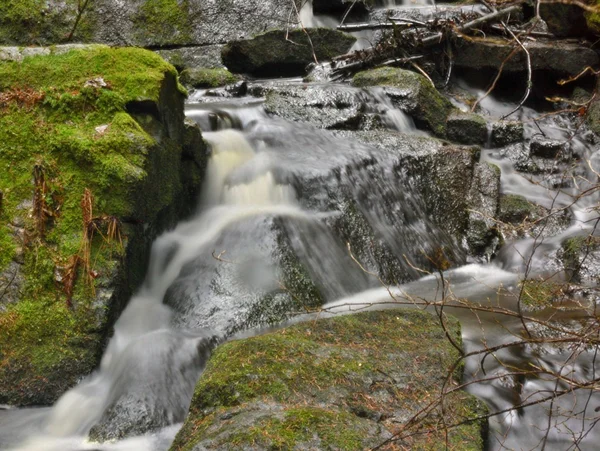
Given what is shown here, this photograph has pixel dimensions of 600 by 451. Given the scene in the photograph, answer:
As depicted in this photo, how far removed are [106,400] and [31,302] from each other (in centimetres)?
88

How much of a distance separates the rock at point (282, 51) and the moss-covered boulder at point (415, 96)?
1.85 metres

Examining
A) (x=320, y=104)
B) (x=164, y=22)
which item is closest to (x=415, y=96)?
(x=320, y=104)

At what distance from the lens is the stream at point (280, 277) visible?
3.45m

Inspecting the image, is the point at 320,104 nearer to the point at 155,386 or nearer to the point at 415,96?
the point at 415,96

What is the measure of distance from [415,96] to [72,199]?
5.67 meters

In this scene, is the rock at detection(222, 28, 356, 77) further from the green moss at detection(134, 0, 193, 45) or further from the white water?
the white water

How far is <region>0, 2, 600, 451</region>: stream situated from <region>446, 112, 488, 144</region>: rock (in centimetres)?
57

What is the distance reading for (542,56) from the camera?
10156 millimetres

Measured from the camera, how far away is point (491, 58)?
10445 millimetres

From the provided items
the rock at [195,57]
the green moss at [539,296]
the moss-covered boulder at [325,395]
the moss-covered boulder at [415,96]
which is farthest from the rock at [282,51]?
the moss-covered boulder at [325,395]

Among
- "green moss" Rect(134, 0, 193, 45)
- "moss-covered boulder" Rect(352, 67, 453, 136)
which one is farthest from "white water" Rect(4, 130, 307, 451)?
"green moss" Rect(134, 0, 193, 45)

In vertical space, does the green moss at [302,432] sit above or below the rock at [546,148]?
above

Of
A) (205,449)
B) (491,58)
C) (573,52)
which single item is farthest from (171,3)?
(205,449)

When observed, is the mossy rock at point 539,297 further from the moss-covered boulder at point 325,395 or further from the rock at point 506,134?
the rock at point 506,134
